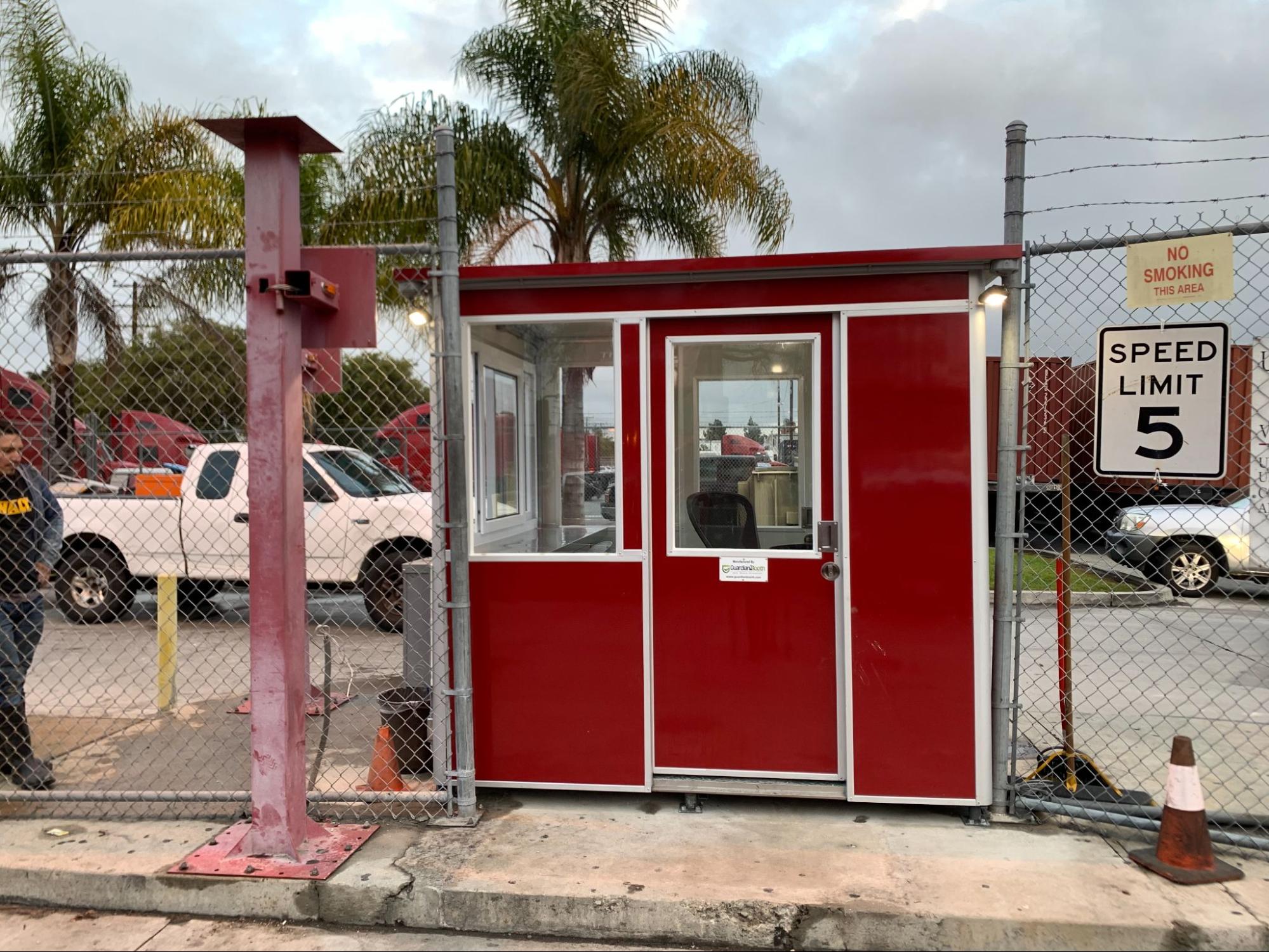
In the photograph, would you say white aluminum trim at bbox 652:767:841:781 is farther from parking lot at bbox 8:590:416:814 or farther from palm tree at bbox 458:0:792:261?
palm tree at bbox 458:0:792:261

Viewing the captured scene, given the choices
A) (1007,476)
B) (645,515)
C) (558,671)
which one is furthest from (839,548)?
(558,671)

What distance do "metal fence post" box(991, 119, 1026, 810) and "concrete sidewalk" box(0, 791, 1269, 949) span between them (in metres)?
0.39

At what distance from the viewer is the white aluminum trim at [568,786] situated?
4566mm

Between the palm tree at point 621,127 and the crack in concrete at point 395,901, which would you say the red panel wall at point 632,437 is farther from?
the palm tree at point 621,127

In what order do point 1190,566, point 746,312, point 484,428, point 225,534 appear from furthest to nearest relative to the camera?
1. point 1190,566
2. point 225,534
3. point 484,428
4. point 746,312

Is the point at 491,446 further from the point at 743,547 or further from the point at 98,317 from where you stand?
the point at 98,317

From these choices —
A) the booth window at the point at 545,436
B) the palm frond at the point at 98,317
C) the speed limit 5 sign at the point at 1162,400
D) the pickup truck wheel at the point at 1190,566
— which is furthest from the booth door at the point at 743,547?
the palm frond at the point at 98,317

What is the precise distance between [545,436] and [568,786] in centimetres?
174

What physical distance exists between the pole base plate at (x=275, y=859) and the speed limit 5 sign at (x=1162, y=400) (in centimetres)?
365

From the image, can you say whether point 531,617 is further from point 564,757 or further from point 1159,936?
point 1159,936

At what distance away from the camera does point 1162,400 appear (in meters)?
4.04

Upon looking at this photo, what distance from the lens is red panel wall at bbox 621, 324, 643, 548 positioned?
455 centimetres

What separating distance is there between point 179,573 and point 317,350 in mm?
6772

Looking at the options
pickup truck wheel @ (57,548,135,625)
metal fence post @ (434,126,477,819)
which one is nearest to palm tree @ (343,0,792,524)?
pickup truck wheel @ (57,548,135,625)
